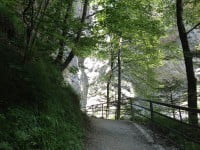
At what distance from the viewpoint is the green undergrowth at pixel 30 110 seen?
4.01 meters

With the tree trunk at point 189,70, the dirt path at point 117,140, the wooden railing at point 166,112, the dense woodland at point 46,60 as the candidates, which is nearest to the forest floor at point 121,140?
the dirt path at point 117,140

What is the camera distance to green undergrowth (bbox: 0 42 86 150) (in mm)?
4008

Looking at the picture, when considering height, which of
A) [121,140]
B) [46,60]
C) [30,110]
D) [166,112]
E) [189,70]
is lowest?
[121,140]

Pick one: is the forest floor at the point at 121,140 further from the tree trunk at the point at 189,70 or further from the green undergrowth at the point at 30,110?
the tree trunk at the point at 189,70

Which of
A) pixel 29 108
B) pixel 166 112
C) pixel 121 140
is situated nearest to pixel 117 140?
pixel 121 140

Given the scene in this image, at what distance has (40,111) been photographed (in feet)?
17.3

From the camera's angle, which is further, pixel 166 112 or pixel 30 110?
pixel 166 112

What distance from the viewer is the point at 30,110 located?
498 centimetres

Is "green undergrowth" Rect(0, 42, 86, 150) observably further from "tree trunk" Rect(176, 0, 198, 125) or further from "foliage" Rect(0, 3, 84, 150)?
"tree trunk" Rect(176, 0, 198, 125)

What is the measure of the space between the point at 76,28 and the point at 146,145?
398 centimetres

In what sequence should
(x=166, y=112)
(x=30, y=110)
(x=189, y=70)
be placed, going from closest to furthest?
(x=30, y=110) < (x=189, y=70) < (x=166, y=112)

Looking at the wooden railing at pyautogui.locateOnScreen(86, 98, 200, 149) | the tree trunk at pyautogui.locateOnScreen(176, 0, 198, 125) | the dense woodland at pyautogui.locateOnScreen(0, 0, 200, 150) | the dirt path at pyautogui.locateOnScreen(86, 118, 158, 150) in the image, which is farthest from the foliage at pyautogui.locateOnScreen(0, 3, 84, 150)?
the tree trunk at pyautogui.locateOnScreen(176, 0, 198, 125)

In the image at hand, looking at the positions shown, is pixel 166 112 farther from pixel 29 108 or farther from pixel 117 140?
pixel 29 108

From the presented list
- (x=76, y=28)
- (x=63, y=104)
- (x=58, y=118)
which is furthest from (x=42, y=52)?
(x=58, y=118)
